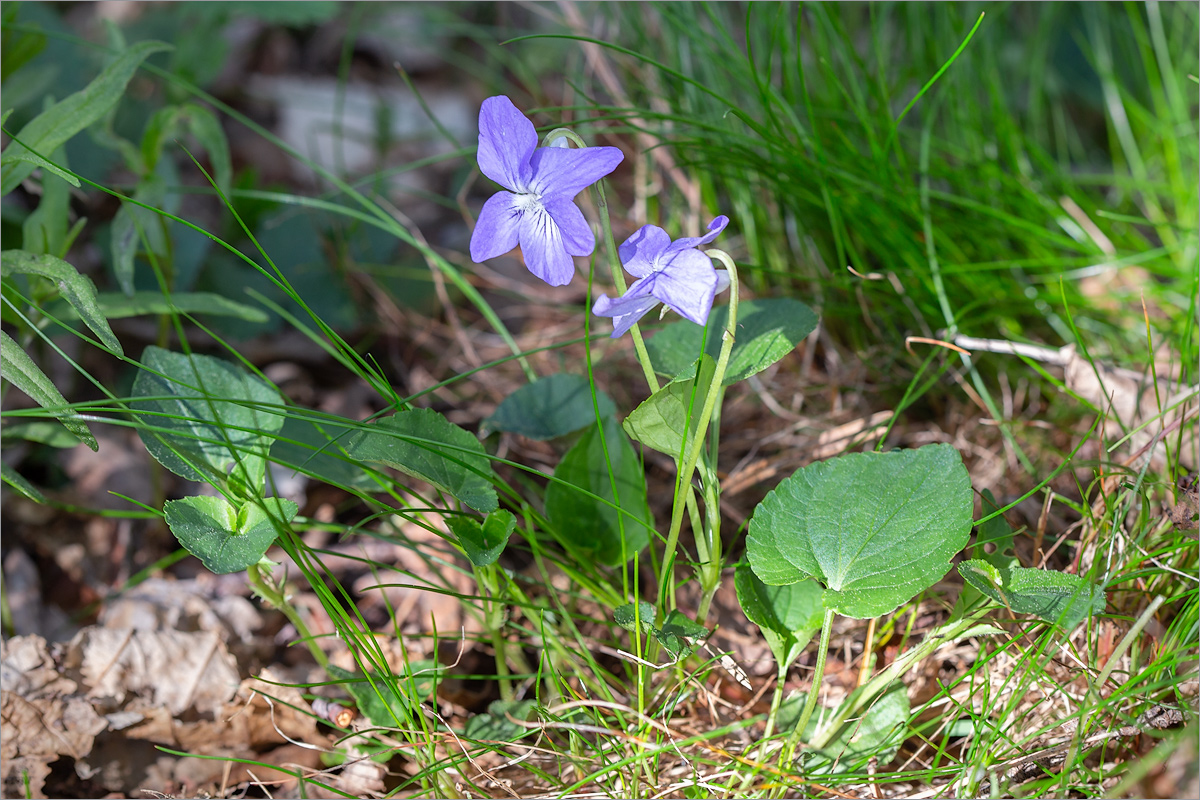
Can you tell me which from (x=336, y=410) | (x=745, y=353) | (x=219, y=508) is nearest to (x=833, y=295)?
(x=745, y=353)

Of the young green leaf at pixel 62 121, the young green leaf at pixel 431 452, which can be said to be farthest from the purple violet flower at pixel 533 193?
the young green leaf at pixel 62 121

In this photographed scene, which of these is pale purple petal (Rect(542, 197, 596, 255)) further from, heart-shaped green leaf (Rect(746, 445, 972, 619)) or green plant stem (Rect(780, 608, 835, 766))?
green plant stem (Rect(780, 608, 835, 766))

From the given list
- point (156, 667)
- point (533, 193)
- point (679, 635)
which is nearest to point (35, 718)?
point (156, 667)

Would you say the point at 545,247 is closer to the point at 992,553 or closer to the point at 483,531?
the point at 483,531

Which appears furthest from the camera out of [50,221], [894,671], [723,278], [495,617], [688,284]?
[50,221]

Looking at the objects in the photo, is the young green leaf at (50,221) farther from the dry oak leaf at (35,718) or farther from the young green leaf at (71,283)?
the dry oak leaf at (35,718)
